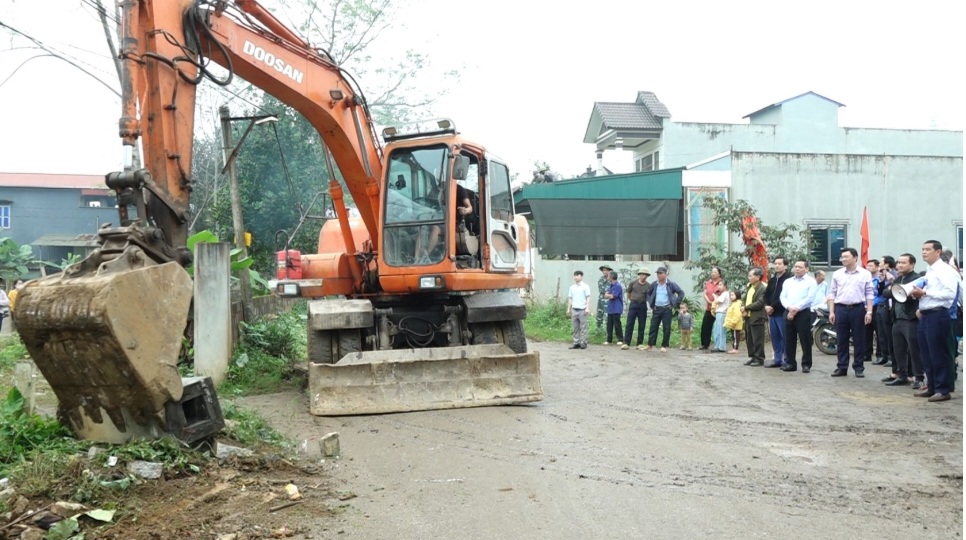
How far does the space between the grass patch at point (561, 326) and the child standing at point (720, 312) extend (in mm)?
1036

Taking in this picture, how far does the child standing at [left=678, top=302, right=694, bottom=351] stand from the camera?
15.0 meters

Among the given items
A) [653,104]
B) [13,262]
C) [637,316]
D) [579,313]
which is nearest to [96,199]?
[13,262]

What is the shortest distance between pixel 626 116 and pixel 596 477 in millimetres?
24525

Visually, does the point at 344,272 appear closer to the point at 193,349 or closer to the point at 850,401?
the point at 193,349

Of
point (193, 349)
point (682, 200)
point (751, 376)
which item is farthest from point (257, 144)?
point (751, 376)

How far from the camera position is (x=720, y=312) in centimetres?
1440

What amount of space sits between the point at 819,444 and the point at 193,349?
667cm

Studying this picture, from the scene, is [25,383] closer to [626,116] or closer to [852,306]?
[852,306]

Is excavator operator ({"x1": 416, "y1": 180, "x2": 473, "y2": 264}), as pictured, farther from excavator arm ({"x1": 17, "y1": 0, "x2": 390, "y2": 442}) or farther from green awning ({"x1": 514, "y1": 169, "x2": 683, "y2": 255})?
green awning ({"x1": 514, "y1": 169, "x2": 683, "y2": 255})

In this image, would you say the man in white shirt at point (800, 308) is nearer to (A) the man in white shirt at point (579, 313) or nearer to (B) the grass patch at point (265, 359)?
(A) the man in white shirt at point (579, 313)

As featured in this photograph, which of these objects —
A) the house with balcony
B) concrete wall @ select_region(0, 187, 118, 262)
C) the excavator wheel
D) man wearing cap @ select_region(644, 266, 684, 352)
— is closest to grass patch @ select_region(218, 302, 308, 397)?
the excavator wheel

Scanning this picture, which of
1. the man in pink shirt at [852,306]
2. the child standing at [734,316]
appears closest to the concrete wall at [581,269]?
the child standing at [734,316]

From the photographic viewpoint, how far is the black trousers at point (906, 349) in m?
9.26

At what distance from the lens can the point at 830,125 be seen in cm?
2798
